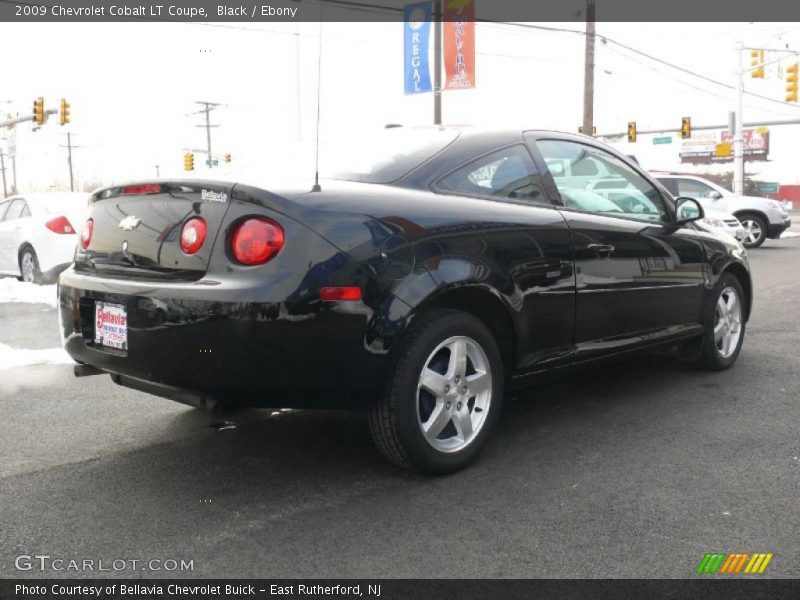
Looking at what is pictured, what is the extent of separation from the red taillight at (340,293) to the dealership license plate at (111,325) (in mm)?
806

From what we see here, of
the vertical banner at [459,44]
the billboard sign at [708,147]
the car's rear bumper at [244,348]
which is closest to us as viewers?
the car's rear bumper at [244,348]

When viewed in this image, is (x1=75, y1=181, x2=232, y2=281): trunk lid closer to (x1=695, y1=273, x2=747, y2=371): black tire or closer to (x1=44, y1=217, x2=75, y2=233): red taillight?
(x1=695, y1=273, x2=747, y2=371): black tire

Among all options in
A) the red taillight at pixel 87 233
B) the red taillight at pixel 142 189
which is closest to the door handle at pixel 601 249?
the red taillight at pixel 142 189

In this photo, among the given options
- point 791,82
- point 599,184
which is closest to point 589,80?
point 791,82

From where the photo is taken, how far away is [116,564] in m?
2.64

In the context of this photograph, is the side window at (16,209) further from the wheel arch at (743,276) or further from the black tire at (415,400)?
the black tire at (415,400)

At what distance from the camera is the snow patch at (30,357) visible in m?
5.84

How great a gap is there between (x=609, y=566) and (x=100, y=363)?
2099mm

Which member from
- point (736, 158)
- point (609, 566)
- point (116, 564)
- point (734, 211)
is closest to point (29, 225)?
point (116, 564)

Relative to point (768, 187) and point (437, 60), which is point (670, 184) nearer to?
point (437, 60)

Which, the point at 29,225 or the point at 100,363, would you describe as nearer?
the point at 100,363

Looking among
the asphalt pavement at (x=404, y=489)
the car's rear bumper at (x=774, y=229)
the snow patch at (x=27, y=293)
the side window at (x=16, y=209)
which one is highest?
the side window at (x=16, y=209)

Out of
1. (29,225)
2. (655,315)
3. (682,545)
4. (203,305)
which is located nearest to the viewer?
(682,545)
